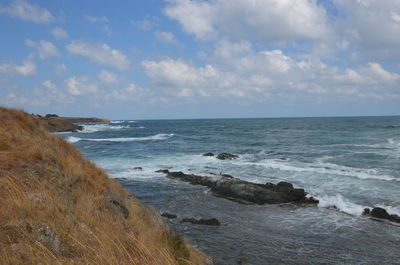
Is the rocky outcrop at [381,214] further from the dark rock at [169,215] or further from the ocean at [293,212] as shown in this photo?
the dark rock at [169,215]

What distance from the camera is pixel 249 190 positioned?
18.5m

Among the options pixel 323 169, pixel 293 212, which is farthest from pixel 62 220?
pixel 323 169

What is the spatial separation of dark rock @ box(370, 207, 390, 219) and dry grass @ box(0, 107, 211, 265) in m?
11.1

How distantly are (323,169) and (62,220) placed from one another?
2526 centimetres

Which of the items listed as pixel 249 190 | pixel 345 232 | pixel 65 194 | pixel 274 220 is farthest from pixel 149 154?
pixel 65 194

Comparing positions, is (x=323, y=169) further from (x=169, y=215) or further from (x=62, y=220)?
(x=62, y=220)

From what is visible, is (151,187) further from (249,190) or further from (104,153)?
(104,153)

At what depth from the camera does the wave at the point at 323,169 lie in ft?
78.0

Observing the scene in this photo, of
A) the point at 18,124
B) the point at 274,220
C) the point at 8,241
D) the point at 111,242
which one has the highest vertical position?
the point at 18,124

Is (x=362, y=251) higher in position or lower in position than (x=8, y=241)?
lower

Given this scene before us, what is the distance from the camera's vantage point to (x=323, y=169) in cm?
2678

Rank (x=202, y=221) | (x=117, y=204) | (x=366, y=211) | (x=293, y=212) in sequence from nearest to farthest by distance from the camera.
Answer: (x=117, y=204)
(x=202, y=221)
(x=366, y=211)
(x=293, y=212)

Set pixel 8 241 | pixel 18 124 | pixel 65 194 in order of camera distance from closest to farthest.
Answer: pixel 8 241, pixel 65 194, pixel 18 124

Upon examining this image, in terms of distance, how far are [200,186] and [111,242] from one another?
55.1 ft
